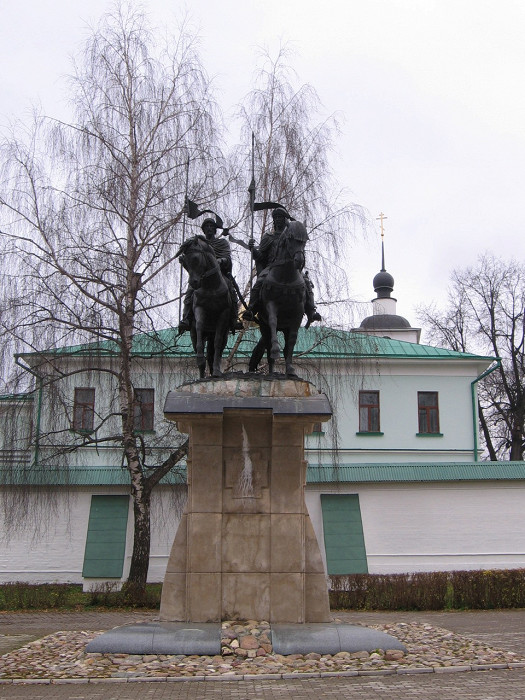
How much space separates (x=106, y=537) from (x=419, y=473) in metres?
8.25

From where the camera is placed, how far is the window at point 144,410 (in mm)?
19953

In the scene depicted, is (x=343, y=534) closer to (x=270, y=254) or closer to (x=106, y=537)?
(x=106, y=537)

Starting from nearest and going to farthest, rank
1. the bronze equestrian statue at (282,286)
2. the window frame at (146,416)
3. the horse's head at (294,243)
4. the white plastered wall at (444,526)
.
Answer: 1. the horse's head at (294,243)
2. the bronze equestrian statue at (282,286)
3. the white plastered wall at (444,526)
4. the window frame at (146,416)

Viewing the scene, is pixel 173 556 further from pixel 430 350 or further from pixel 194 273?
pixel 430 350

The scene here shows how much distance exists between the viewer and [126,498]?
2133 cm

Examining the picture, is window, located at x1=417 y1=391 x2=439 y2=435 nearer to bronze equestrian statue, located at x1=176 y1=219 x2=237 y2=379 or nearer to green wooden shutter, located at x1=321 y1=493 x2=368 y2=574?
green wooden shutter, located at x1=321 y1=493 x2=368 y2=574

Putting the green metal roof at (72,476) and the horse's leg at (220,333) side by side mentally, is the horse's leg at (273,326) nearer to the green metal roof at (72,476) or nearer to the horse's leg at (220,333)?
the horse's leg at (220,333)

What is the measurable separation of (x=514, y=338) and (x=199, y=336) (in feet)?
86.9

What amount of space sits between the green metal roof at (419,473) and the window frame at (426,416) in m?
6.74

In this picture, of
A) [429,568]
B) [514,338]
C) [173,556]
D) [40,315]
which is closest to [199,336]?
[173,556]

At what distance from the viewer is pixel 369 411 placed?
28.6 meters

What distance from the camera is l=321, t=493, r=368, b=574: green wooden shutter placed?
20797mm

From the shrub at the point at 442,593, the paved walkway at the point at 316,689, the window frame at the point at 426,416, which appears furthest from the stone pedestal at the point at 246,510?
the window frame at the point at 426,416

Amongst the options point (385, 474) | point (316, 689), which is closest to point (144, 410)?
point (385, 474)
